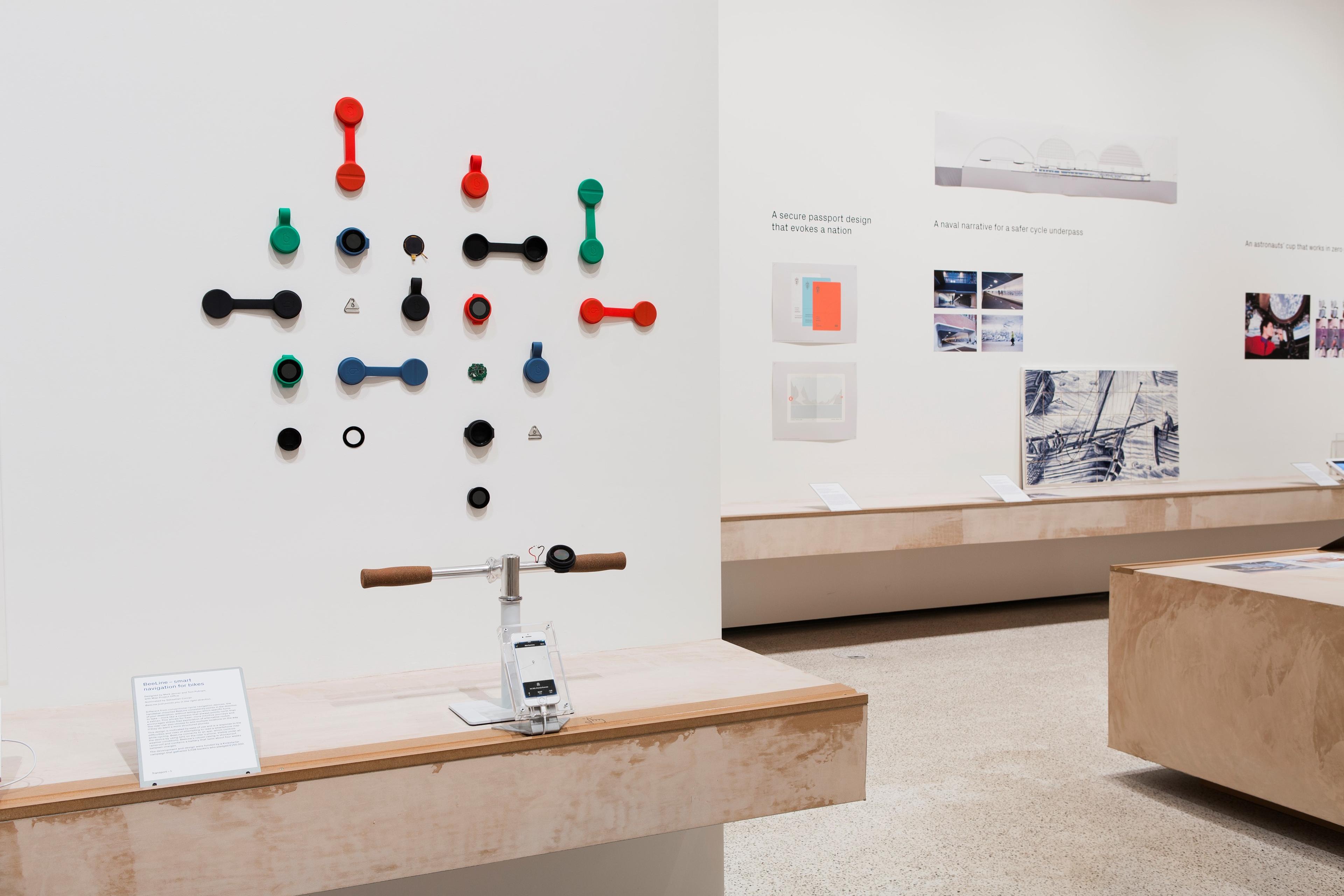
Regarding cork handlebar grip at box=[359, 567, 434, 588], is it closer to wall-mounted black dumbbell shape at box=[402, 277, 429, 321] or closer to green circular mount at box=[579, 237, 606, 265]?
wall-mounted black dumbbell shape at box=[402, 277, 429, 321]

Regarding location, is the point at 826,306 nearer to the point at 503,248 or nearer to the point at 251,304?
the point at 503,248

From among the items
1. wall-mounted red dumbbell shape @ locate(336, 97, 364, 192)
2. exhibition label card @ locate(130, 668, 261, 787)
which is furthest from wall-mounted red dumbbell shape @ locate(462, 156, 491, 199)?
exhibition label card @ locate(130, 668, 261, 787)

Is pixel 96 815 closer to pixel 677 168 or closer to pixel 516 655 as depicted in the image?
pixel 516 655

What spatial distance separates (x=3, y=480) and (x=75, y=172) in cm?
55

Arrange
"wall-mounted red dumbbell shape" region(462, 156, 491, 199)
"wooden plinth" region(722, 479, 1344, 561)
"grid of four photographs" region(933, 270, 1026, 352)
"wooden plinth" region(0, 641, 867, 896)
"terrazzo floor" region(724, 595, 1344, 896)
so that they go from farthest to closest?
"grid of four photographs" region(933, 270, 1026, 352) < "wooden plinth" region(722, 479, 1344, 561) < "terrazzo floor" region(724, 595, 1344, 896) < "wall-mounted red dumbbell shape" region(462, 156, 491, 199) < "wooden plinth" region(0, 641, 867, 896)

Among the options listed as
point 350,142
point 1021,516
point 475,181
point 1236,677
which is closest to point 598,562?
point 475,181

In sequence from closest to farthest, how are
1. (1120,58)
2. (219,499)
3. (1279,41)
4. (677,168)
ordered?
(219,499), (677,168), (1120,58), (1279,41)

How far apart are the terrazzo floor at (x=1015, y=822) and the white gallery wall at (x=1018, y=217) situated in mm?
1561

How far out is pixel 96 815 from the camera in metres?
1.46

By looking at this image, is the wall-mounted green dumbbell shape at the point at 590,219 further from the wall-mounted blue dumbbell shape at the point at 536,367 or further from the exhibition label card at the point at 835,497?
the exhibition label card at the point at 835,497

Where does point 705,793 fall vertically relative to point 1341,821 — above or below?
above

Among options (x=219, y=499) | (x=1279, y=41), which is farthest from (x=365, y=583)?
(x=1279, y=41)

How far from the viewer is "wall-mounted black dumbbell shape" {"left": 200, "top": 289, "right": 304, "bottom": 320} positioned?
1.94m

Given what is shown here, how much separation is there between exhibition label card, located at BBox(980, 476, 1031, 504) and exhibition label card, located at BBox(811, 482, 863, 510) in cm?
80
